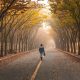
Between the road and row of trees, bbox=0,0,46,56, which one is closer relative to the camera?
the road

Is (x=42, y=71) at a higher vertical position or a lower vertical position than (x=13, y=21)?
lower

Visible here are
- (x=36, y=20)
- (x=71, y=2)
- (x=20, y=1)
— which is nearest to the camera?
(x=20, y=1)

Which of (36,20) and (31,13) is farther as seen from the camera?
(36,20)

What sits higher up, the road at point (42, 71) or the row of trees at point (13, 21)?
the row of trees at point (13, 21)

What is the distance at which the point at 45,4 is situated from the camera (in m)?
43.3

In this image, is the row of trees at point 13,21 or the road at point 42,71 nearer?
the road at point 42,71

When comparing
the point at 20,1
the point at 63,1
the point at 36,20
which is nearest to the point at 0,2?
the point at 20,1

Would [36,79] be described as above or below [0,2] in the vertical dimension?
below

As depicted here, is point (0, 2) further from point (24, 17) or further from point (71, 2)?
point (24, 17)

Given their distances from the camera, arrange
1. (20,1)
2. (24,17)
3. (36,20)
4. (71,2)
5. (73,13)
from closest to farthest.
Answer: (20,1) → (71,2) → (73,13) → (24,17) → (36,20)

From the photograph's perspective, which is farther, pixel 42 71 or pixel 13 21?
pixel 13 21

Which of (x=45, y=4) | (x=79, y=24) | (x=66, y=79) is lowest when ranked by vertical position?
(x=66, y=79)

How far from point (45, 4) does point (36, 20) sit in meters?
17.8

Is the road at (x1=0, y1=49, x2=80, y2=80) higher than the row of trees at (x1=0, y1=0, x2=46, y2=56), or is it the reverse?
the row of trees at (x1=0, y1=0, x2=46, y2=56)
